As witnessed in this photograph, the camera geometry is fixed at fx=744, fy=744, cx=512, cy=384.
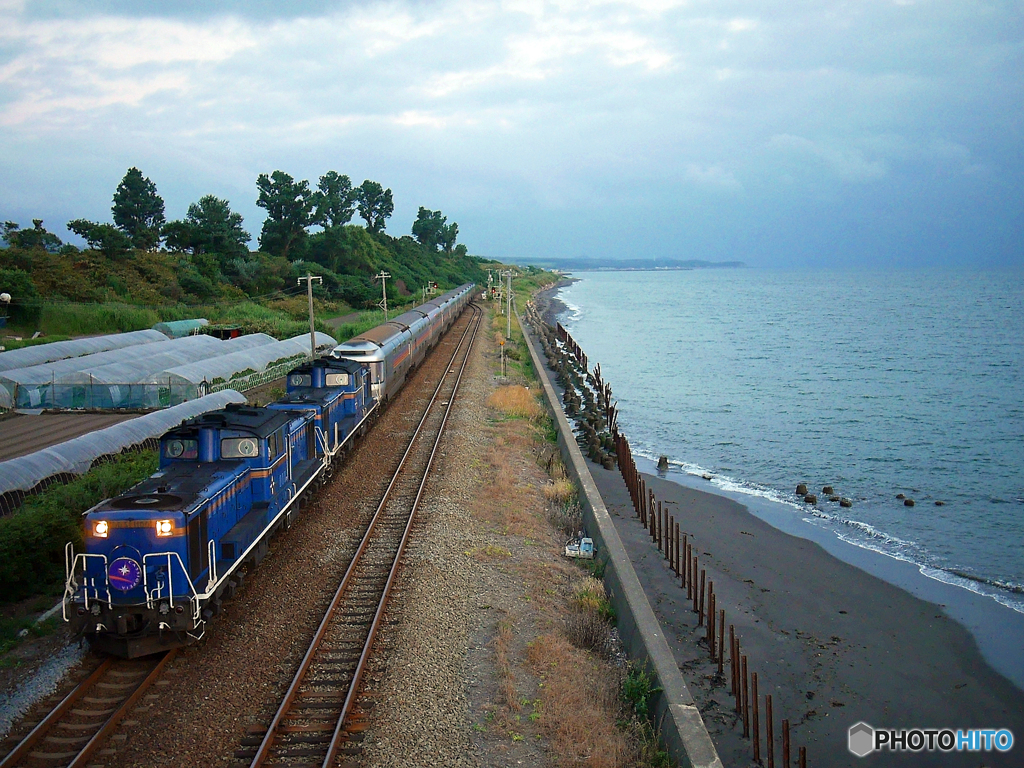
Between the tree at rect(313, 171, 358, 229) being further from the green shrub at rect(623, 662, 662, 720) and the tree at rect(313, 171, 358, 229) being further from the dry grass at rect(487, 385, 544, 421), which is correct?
the green shrub at rect(623, 662, 662, 720)

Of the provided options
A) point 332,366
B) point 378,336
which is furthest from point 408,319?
point 332,366

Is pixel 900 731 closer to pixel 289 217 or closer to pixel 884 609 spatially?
pixel 884 609

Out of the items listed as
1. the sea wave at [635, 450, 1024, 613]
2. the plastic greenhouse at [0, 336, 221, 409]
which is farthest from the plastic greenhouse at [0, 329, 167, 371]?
the sea wave at [635, 450, 1024, 613]

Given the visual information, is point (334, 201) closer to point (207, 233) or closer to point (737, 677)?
point (207, 233)

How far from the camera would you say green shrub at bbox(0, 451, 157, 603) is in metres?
12.3

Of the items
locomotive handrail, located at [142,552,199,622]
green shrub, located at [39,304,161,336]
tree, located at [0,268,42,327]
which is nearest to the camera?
locomotive handrail, located at [142,552,199,622]

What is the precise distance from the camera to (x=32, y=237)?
68.7 meters

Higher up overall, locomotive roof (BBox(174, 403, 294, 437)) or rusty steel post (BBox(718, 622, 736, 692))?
locomotive roof (BBox(174, 403, 294, 437))

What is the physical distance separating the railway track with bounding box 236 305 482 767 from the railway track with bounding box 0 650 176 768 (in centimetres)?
176

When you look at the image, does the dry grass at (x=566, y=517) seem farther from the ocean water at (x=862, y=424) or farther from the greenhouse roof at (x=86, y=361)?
the greenhouse roof at (x=86, y=361)

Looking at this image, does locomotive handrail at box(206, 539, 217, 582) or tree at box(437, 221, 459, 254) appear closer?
locomotive handrail at box(206, 539, 217, 582)

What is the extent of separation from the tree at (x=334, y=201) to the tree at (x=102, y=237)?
90.7 ft

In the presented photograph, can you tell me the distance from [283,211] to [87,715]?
88450 mm

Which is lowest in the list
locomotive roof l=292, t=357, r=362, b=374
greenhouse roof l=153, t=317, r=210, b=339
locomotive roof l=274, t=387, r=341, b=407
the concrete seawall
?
the concrete seawall
